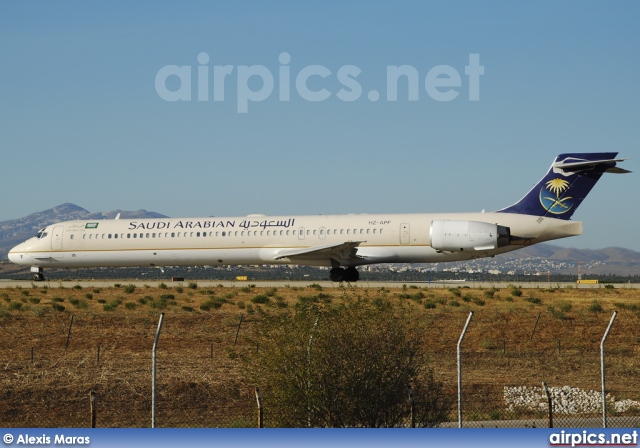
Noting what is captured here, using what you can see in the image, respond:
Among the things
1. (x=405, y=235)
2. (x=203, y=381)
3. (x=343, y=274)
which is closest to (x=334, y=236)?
(x=343, y=274)

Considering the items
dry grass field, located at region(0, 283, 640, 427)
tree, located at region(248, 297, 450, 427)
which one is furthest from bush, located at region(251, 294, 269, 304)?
tree, located at region(248, 297, 450, 427)

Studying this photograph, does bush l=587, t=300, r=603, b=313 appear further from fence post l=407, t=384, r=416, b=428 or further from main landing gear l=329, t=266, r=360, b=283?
fence post l=407, t=384, r=416, b=428

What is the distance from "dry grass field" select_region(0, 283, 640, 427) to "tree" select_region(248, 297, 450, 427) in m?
0.63

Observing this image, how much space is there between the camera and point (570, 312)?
3147 centimetres

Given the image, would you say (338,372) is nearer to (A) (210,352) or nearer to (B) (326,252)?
(A) (210,352)

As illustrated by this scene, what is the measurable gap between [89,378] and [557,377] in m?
11.0

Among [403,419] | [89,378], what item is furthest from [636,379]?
[89,378]

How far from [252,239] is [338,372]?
1120 inches

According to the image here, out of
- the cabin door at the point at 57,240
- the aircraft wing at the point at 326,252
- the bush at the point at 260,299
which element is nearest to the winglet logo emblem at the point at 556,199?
the aircraft wing at the point at 326,252

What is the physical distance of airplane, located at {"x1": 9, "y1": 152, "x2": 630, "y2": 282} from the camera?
39688mm

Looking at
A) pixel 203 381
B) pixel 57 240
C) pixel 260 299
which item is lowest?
pixel 203 381

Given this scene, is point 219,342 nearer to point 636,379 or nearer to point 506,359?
point 506,359

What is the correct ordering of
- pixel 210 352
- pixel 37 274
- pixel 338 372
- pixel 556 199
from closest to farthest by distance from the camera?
1. pixel 338 372
2. pixel 210 352
3. pixel 556 199
4. pixel 37 274

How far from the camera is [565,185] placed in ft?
130
